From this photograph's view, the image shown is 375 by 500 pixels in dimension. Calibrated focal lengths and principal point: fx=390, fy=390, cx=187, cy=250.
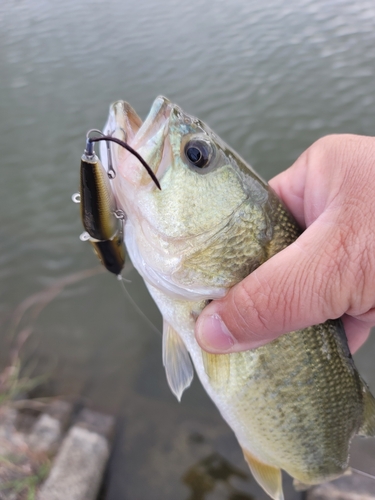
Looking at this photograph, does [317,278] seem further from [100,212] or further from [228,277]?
[100,212]

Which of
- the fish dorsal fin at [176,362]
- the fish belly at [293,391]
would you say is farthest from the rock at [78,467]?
the fish belly at [293,391]

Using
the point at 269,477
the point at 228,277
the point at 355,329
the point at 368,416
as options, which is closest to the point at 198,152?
the point at 228,277

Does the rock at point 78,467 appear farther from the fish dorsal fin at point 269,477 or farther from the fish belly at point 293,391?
the fish belly at point 293,391

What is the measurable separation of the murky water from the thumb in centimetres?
216

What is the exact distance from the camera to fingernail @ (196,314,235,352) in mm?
1847

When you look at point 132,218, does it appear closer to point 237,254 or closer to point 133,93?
point 237,254

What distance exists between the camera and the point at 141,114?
734cm

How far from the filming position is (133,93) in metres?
7.95

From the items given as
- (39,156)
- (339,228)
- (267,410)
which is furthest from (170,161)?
(39,156)

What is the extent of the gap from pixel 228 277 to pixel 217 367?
56 cm

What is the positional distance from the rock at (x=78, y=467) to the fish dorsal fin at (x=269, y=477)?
1359mm

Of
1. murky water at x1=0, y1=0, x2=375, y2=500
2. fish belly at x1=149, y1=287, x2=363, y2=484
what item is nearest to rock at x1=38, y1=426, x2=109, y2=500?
murky water at x1=0, y1=0, x2=375, y2=500

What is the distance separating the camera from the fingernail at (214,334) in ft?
6.06

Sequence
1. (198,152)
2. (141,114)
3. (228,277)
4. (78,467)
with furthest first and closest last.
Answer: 1. (141,114)
2. (78,467)
3. (228,277)
4. (198,152)
